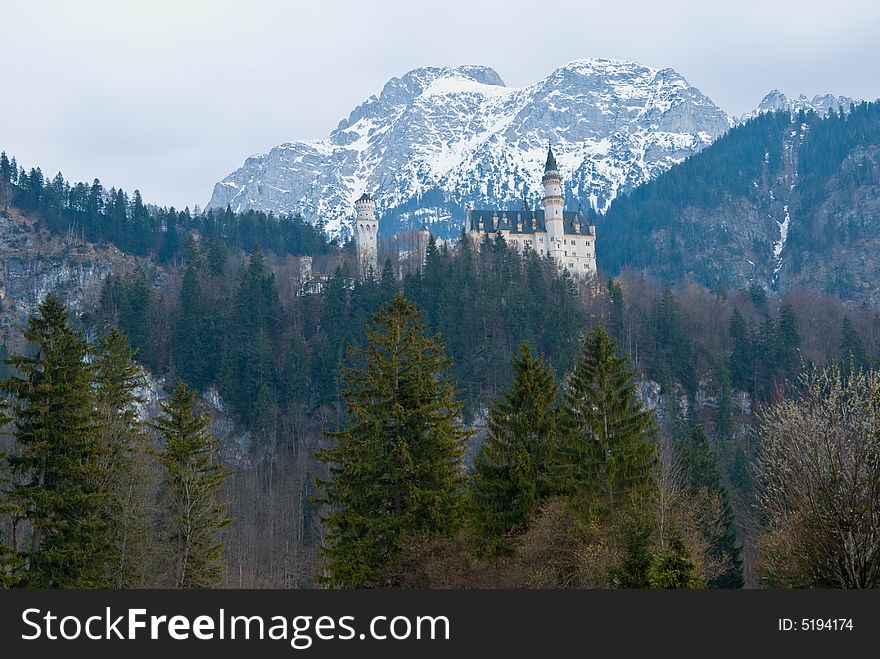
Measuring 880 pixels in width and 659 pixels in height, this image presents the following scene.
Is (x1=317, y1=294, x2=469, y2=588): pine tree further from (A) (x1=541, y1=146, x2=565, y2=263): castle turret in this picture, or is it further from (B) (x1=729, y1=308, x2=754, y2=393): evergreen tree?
(A) (x1=541, y1=146, x2=565, y2=263): castle turret

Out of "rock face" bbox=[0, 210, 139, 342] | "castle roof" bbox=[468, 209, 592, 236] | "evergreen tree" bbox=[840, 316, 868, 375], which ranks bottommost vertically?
"evergreen tree" bbox=[840, 316, 868, 375]

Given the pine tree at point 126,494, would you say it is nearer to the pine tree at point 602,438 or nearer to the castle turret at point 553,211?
the pine tree at point 602,438

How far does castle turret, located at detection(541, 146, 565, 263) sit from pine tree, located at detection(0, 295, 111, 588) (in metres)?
128

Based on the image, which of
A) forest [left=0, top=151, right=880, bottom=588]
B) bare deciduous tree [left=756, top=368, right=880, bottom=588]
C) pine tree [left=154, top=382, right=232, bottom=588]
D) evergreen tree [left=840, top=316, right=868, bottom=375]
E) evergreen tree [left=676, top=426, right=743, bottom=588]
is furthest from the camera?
evergreen tree [left=840, top=316, right=868, bottom=375]

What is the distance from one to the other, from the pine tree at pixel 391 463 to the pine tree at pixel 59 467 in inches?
294

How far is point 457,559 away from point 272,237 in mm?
146503

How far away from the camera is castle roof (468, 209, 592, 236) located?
156 meters

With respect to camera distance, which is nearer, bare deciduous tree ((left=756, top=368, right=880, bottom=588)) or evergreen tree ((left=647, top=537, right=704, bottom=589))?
bare deciduous tree ((left=756, top=368, right=880, bottom=588))

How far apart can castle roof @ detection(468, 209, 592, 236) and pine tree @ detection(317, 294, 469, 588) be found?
123235mm

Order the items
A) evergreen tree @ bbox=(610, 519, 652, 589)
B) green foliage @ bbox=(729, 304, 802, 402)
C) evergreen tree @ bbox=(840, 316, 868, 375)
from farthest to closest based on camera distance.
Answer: green foliage @ bbox=(729, 304, 802, 402) → evergreen tree @ bbox=(840, 316, 868, 375) → evergreen tree @ bbox=(610, 519, 652, 589)

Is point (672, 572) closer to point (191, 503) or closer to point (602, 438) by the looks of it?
point (602, 438)

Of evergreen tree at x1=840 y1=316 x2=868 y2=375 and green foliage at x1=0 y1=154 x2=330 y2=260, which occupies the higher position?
green foliage at x1=0 y1=154 x2=330 y2=260

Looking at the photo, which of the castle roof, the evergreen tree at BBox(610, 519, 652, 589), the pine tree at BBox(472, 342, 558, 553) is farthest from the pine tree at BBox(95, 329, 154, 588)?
the castle roof

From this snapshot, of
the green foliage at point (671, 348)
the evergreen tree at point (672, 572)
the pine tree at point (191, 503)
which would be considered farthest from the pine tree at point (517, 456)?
the green foliage at point (671, 348)
